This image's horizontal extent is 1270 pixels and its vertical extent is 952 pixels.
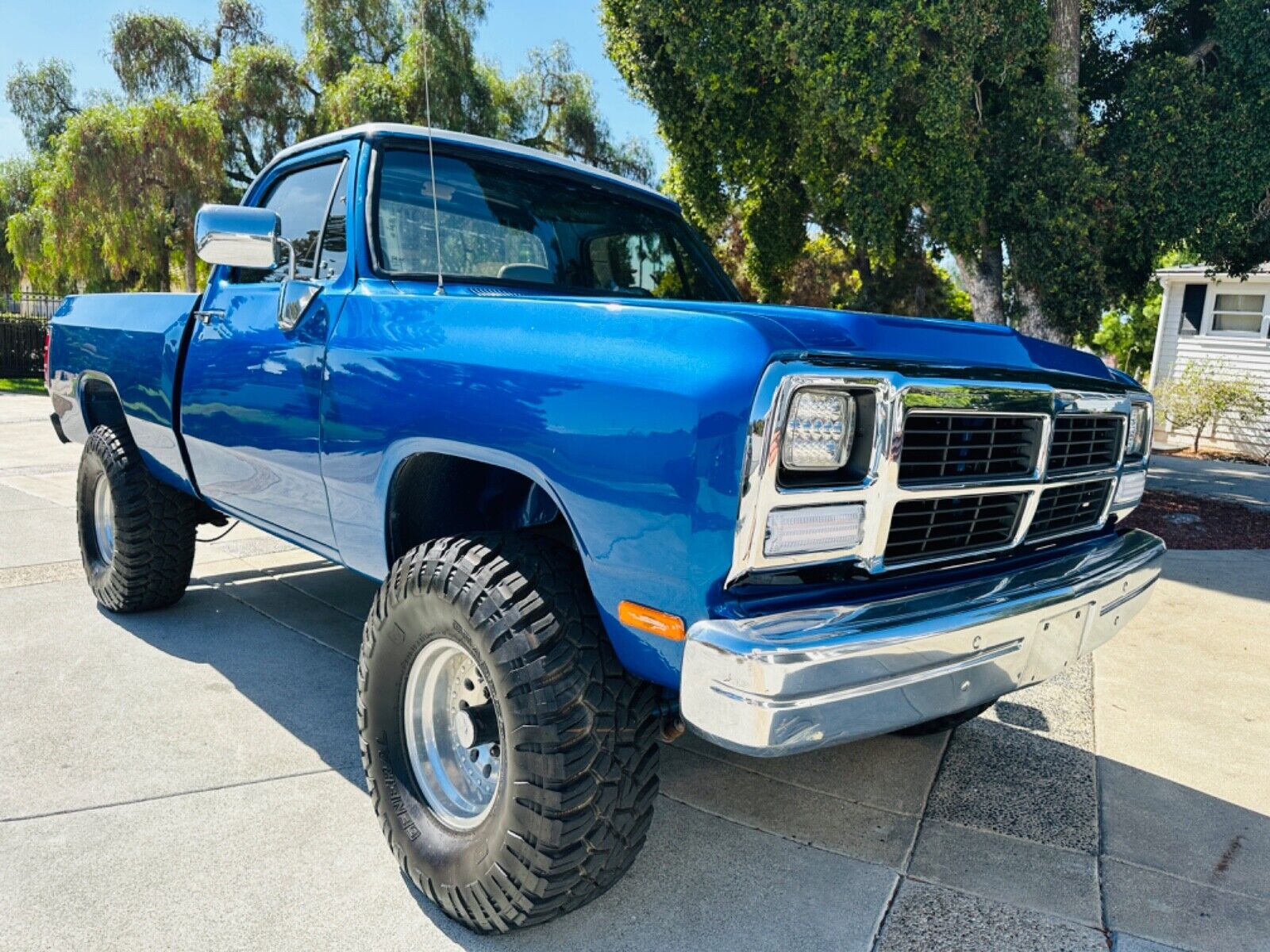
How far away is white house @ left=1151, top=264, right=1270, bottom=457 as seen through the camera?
16734 mm

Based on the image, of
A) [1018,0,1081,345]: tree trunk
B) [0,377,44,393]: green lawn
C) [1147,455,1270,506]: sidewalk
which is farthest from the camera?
[0,377,44,393]: green lawn

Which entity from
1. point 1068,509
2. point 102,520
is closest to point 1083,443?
point 1068,509

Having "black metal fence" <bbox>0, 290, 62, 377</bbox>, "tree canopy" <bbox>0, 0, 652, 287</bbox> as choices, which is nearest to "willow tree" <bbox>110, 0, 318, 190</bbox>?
"tree canopy" <bbox>0, 0, 652, 287</bbox>

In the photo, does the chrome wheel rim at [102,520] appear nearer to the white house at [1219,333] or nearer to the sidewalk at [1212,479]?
the sidewalk at [1212,479]

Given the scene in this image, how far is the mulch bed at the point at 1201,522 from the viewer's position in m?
7.73

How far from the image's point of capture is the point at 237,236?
2891mm

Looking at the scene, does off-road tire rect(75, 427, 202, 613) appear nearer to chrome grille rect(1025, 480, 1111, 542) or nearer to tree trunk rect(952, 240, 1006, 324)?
chrome grille rect(1025, 480, 1111, 542)

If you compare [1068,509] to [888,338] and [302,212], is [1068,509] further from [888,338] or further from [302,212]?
[302,212]

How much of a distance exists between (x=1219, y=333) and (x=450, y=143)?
1884cm

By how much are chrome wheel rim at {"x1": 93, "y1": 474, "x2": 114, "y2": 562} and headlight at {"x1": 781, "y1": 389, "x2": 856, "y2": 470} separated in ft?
12.4

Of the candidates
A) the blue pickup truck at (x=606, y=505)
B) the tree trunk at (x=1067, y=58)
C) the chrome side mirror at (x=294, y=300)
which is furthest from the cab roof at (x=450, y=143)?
the tree trunk at (x=1067, y=58)

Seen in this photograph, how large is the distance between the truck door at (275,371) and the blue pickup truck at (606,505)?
0.02m

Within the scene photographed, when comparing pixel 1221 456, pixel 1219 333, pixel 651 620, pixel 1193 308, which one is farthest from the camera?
pixel 1193 308

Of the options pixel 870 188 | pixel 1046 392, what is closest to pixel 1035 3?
pixel 870 188
